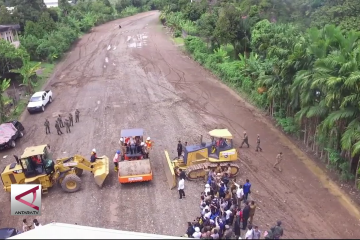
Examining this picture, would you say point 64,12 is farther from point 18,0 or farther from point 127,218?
point 127,218

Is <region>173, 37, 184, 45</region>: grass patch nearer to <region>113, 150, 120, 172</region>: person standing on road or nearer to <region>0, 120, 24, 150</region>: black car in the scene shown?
<region>0, 120, 24, 150</region>: black car

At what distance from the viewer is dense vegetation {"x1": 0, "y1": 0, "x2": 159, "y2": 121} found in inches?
1355

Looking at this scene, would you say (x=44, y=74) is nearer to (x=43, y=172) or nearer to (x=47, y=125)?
(x=47, y=125)

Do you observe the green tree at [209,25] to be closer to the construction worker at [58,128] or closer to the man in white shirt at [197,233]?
the construction worker at [58,128]

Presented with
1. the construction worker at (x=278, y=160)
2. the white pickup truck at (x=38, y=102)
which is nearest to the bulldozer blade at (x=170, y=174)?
the construction worker at (x=278, y=160)

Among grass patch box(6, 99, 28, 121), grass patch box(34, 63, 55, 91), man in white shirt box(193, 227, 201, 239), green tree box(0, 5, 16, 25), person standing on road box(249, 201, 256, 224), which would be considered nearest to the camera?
man in white shirt box(193, 227, 201, 239)

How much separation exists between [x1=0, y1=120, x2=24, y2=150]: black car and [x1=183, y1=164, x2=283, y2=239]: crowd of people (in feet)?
41.6

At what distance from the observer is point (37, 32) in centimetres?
4809

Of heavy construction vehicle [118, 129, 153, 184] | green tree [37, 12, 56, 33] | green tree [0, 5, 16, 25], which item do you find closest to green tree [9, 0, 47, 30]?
green tree [0, 5, 16, 25]

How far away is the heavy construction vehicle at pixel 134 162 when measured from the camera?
58.5 feet

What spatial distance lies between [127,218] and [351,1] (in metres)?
26.2

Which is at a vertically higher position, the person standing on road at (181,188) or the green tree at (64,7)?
the green tree at (64,7)

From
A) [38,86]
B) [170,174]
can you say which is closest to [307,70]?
[170,174]

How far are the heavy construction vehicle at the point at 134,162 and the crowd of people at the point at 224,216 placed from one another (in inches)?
86.1
